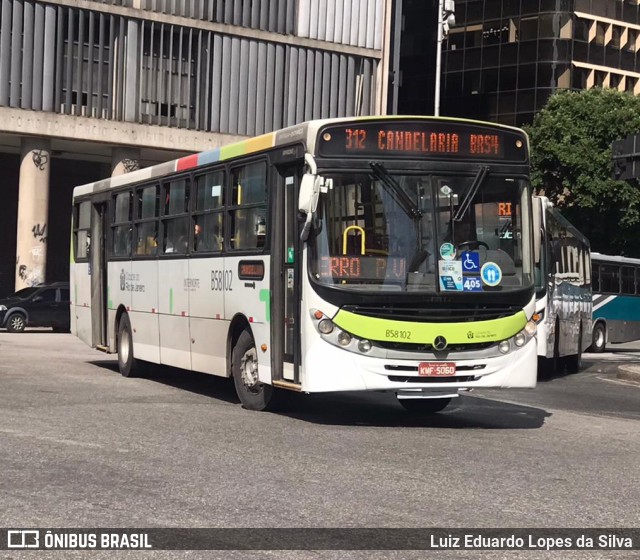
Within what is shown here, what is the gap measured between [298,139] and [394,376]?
8.39ft

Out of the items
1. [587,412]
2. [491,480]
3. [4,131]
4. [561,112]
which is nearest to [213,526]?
[491,480]

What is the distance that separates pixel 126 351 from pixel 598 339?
72.2 feet

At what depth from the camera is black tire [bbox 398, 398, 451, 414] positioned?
15734 millimetres

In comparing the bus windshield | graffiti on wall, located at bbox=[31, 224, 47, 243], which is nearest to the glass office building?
graffiti on wall, located at bbox=[31, 224, 47, 243]

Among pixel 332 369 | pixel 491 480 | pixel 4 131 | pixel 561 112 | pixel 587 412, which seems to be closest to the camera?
pixel 491 480

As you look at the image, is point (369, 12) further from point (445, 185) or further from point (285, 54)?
point (445, 185)

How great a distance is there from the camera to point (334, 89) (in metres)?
49.4

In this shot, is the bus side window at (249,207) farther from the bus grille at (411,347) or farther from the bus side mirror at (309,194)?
the bus grille at (411,347)

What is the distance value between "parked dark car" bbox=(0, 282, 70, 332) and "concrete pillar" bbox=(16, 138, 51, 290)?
5.51 metres

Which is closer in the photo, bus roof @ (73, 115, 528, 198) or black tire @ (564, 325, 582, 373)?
bus roof @ (73, 115, 528, 198)

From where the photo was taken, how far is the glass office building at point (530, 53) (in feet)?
246

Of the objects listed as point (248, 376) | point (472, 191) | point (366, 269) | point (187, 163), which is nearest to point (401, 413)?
point (248, 376)

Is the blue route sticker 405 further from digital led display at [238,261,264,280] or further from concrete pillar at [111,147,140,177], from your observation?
concrete pillar at [111,147,140,177]

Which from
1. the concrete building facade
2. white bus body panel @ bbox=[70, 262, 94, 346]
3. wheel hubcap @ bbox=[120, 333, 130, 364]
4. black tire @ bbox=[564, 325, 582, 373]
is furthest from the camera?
the concrete building facade
